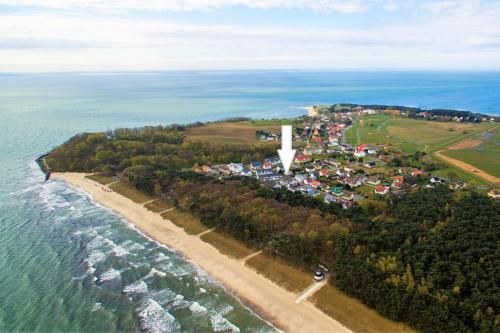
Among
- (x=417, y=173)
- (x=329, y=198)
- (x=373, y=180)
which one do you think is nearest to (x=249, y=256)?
(x=329, y=198)

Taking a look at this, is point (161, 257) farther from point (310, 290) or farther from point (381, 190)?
point (381, 190)

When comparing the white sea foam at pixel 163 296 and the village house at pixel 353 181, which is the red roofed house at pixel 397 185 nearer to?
the village house at pixel 353 181

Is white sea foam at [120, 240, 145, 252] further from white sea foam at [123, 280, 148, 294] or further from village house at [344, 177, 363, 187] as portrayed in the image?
village house at [344, 177, 363, 187]

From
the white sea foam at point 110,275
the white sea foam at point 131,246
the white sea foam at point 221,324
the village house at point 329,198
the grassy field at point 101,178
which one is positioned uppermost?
the village house at point 329,198

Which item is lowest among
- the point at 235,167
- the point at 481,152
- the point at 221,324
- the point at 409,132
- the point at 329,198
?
the point at 409,132

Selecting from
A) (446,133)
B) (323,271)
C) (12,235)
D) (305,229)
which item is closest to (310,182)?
(305,229)

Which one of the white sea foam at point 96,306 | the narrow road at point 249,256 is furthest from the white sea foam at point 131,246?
the narrow road at point 249,256

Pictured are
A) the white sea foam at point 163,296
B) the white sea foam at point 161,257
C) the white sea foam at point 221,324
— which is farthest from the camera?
the white sea foam at point 161,257
